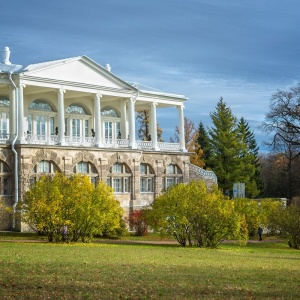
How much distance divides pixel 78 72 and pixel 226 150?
85.3ft

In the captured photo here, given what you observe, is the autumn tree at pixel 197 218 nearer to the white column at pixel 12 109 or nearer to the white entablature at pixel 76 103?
the white entablature at pixel 76 103

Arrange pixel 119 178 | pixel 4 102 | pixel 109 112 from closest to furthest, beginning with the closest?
pixel 4 102
pixel 119 178
pixel 109 112

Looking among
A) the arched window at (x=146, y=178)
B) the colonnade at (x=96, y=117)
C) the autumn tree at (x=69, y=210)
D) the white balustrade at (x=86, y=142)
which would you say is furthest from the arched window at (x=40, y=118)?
the autumn tree at (x=69, y=210)

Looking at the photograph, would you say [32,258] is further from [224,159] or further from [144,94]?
[224,159]

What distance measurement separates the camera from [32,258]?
76.1ft

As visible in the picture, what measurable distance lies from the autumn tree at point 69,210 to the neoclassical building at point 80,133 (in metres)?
9.84

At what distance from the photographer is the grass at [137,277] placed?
15703 mm

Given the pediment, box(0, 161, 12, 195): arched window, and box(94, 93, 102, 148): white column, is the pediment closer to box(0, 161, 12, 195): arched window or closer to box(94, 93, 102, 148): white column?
box(94, 93, 102, 148): white column

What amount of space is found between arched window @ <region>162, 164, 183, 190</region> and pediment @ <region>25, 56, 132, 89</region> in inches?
328

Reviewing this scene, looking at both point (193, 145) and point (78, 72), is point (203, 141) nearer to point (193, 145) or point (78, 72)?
point (193, 145)

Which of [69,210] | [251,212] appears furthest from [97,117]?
[69,210]

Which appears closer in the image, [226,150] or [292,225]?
[292,225]

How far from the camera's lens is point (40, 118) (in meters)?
53.4

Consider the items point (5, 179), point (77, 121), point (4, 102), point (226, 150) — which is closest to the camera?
point (5, 179)
